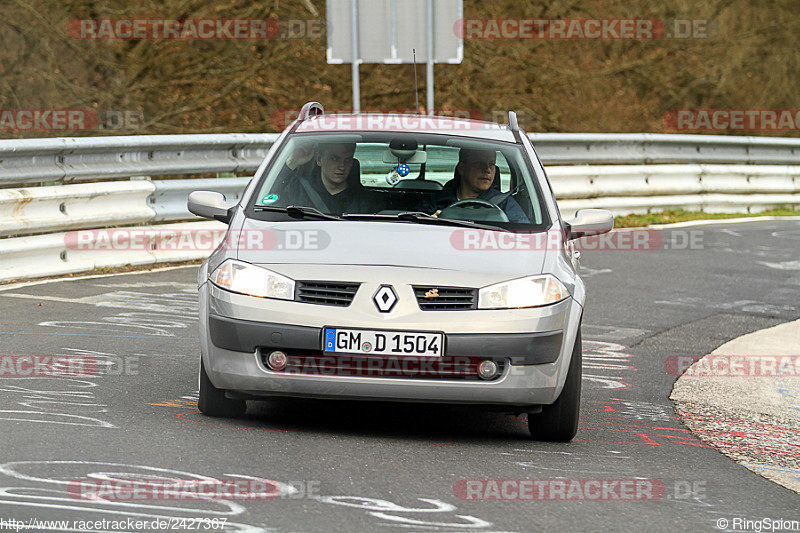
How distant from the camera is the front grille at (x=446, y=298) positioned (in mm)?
5914

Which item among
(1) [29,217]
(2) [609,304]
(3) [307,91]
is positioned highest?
(3) [307,91]

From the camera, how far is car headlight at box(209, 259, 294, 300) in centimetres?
596

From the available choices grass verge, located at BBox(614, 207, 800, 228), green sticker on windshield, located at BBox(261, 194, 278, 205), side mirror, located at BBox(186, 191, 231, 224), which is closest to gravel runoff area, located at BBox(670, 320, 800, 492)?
green sticker on windshield, located at BBox(261, 194, 278, 205)

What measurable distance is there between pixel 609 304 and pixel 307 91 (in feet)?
34.5

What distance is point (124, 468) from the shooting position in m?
5.12

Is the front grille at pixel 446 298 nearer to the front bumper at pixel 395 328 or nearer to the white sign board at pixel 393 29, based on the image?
the front bumper at pixel 395 328

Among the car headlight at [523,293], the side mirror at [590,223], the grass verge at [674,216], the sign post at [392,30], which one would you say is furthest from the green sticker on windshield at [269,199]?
the grass verge at [674,216]

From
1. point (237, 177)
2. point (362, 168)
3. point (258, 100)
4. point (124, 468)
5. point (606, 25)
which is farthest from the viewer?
point (606, 25)

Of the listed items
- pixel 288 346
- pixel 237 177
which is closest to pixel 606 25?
pixel 237 177

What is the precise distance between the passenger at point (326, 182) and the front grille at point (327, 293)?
99 centimetres

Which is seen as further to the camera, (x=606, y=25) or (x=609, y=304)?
(x=606, y=25)

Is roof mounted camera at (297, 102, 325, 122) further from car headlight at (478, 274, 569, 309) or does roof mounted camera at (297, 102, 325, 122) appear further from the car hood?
car headlight at (478, 274, 569, 309)

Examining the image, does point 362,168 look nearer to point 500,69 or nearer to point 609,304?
point 609,304

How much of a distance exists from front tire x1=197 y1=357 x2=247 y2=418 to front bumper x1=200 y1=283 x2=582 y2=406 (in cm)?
17
